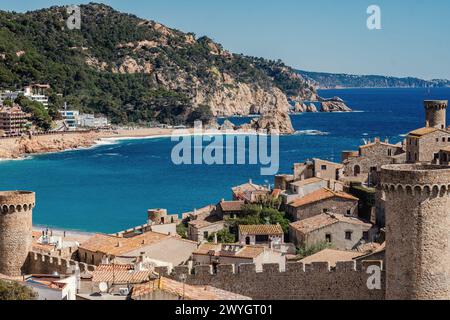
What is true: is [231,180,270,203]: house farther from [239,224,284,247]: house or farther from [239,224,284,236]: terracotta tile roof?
[239,224,284,247]: house

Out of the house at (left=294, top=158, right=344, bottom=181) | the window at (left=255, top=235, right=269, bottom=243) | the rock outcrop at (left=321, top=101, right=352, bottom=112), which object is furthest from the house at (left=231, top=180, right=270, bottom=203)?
the rock outcrop at (left=321, top=101, right=352, bottom=112)

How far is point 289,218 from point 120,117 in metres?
97.6

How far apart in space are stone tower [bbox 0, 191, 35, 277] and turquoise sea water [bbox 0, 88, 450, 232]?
23315 millimetres

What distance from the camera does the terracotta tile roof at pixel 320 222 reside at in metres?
24.4

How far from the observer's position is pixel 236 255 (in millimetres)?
18828

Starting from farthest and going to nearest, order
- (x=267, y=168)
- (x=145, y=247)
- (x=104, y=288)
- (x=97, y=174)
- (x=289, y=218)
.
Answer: (x=267, y=168) → (x=97, y=174) → (x=289, y=218) → (x=145, y=247) → (x=104, y=288)

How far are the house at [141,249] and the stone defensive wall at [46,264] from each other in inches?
102

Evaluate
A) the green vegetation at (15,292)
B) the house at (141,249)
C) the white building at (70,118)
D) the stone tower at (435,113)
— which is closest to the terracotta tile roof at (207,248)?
the house at (141,249)

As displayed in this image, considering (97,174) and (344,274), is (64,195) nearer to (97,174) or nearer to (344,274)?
(97,174)

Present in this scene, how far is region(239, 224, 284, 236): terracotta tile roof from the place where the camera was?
24.9 metres

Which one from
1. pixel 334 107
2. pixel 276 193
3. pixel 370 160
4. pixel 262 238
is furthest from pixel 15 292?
pixel 334 107
